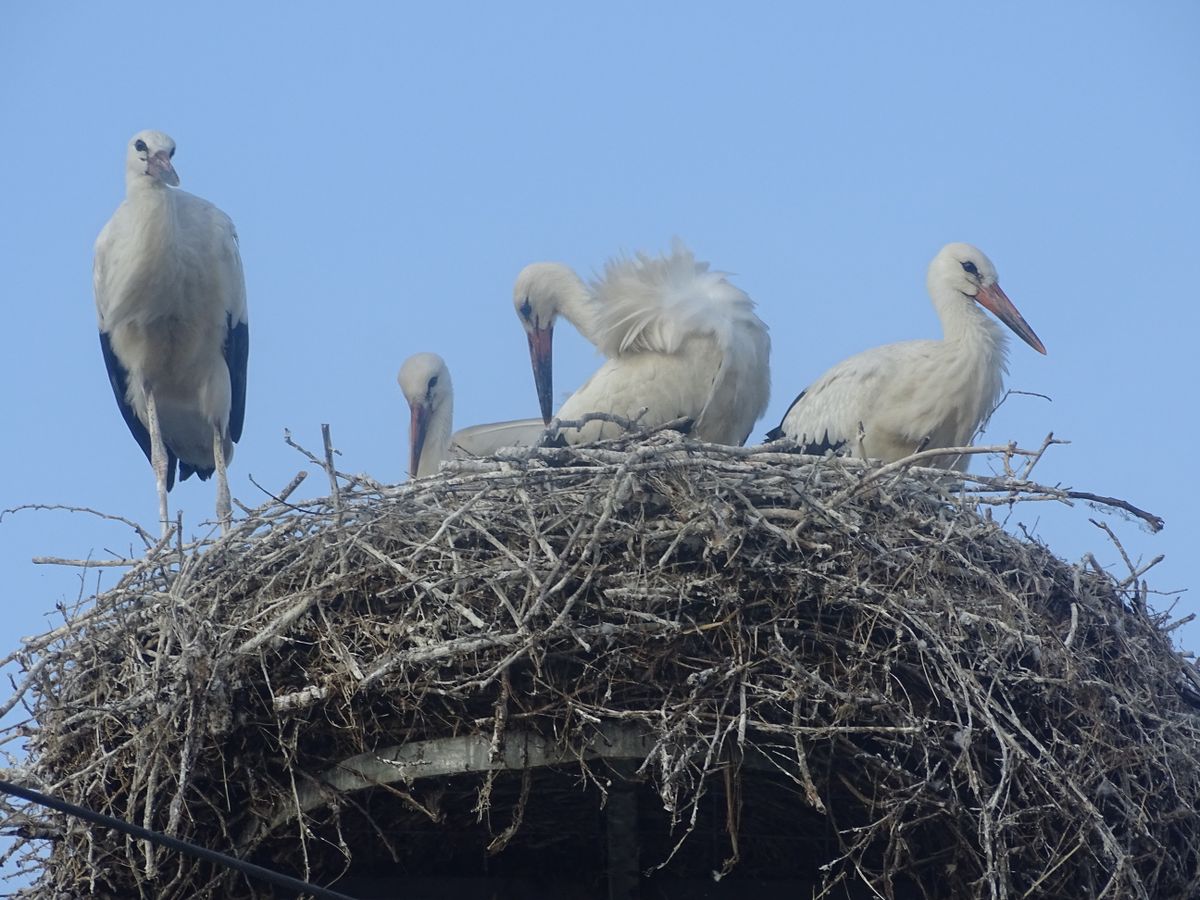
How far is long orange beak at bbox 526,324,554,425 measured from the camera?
6.89 metres

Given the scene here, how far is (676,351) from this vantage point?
607 cm

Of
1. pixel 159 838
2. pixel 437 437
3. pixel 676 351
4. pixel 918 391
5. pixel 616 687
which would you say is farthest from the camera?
pixel 437 437

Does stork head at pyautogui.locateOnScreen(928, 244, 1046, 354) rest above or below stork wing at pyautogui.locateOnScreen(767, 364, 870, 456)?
above

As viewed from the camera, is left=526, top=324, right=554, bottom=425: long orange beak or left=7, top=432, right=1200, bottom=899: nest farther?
left=526, top=324, right=554, bottom=425: long orange beak

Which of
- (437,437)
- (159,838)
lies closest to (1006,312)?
(437,437)

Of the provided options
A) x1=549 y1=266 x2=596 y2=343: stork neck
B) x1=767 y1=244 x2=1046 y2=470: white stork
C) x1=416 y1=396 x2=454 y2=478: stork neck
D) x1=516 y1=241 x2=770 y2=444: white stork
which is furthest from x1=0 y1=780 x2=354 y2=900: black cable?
x1=416 y1=396 x2=454 y2=478: stork neck

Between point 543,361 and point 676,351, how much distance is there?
37.1 inches

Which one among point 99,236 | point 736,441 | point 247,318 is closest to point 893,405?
point 736,441

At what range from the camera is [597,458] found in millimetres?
4633

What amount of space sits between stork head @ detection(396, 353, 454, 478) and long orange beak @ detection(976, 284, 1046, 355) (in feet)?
7.02

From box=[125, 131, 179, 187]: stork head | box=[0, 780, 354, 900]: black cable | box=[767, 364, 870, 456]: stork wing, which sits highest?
box=[125, 131, 179, 187]: stork head

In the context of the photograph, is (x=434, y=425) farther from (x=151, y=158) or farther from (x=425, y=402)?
(x=151, y=158)

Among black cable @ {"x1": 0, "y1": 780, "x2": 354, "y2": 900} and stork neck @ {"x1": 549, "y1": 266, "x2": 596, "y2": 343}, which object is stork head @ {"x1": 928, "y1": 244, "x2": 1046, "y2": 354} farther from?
black cable @ {"x1": 0, "y1": 780, "x2": 354, "y2": 900}

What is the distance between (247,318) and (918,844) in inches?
141
